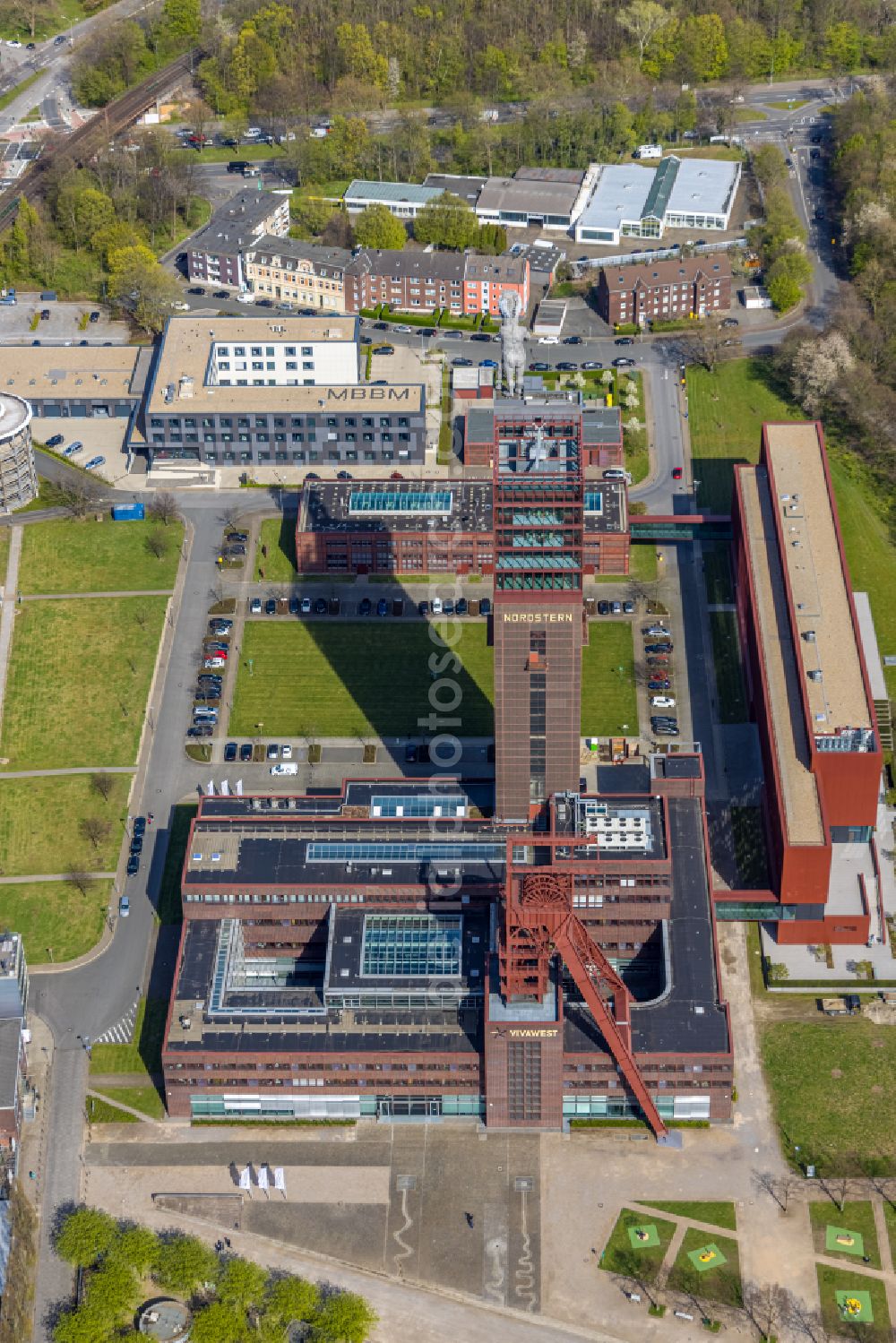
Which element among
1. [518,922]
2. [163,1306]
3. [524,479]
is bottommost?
[163,1306]

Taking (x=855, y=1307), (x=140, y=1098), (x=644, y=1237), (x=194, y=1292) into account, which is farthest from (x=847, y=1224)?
(x=140, y=1098)

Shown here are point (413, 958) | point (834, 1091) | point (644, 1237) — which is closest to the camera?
point (644, 1237)

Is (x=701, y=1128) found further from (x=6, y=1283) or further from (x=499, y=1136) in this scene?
(x=6, y=1283)

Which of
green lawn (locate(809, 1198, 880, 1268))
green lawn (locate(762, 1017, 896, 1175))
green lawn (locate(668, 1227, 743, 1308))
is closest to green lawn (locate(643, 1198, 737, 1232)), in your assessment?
green lawn (locate(668, 1227, 743, 1308))

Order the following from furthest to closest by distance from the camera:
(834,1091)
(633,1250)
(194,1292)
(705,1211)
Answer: (834,1091), (705,1211), (633,1250), (194,1292)

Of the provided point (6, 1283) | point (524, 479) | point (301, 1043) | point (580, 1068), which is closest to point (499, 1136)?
point (580, 1068)

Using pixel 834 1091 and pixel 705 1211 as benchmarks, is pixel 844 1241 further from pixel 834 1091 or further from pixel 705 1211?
pixel 834 1091

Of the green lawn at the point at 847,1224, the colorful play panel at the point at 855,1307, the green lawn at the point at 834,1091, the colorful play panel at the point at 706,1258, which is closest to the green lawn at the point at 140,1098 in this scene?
the colorful play panel at the point at 706,1258
